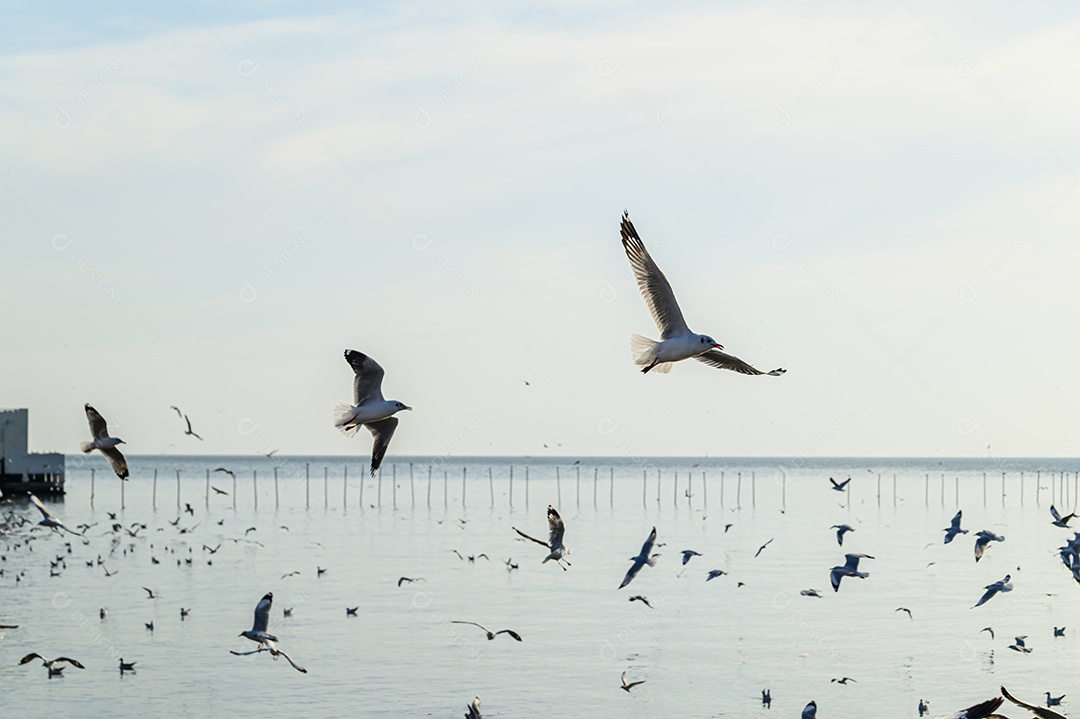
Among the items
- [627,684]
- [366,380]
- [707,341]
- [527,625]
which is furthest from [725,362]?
[527,625]

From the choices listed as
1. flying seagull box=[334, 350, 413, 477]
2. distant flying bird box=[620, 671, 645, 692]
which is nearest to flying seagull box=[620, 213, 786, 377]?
flying seagull box=[334, 350, 413, 477]

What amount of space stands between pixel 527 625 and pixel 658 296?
84.2 ft

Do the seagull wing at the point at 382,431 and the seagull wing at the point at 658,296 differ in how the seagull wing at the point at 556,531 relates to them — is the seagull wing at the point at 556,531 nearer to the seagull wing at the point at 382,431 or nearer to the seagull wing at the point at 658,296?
the seagull wing at the point at 382,431

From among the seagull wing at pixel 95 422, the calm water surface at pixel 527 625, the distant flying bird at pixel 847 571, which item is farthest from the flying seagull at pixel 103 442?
the distant flying bird at pixel 847 571

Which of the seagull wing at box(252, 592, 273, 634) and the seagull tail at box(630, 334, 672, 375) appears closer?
the seagull tail at box(630, 334, 672, 375)

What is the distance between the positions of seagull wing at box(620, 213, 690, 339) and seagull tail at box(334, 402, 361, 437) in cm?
408

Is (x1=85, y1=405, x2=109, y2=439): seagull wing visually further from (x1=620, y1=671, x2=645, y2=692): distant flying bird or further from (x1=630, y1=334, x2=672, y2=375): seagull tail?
(x1=620, y1=671, x2=645, y2=692): distant flying bird

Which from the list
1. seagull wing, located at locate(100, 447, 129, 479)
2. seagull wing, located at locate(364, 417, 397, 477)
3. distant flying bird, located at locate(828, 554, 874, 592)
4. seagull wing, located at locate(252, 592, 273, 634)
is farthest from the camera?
distant flying bird, located at locate(828, 554, 874, 592)

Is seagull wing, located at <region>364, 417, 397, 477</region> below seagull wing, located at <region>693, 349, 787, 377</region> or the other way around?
below

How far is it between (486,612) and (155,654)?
38.6ft

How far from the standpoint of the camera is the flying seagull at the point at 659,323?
16.8 meters

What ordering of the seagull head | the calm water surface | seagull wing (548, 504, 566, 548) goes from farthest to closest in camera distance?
the calm water surface < seagull wing (548, 504, 566, 548) < the seagull head

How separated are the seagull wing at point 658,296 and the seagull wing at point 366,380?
3.66m

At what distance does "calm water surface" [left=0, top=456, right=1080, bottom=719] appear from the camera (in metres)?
31.0
